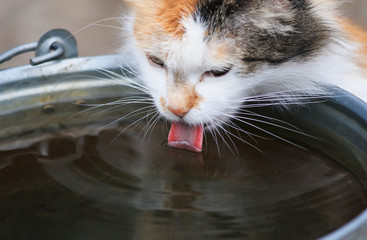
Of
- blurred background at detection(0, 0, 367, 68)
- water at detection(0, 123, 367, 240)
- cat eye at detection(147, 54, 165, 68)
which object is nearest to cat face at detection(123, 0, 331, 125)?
cat eye at detection(147, 54, 165, 68)

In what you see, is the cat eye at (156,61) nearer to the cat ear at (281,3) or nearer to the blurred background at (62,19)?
the cat ear at (281,3)

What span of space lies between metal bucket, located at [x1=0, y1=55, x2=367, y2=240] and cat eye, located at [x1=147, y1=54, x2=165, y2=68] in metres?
0.15

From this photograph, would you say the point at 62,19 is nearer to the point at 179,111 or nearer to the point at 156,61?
the point at 156,61

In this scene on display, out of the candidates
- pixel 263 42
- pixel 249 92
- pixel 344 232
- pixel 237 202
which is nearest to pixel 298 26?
pixel 263 42

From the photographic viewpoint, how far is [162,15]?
1.36 metres

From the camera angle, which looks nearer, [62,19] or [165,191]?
[165,191]

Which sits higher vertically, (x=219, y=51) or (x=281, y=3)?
(x=281, y=3)

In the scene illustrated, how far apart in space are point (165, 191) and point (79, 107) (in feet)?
1.64

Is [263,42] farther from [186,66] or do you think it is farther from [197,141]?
[197,141]

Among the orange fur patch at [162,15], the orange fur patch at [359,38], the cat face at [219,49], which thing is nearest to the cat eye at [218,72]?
the cat face at [219,49]

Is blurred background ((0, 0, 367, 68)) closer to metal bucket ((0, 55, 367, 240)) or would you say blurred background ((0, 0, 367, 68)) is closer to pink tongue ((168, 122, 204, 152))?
metal bucket ((0, 55, 367, 240))

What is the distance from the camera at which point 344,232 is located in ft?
2.60

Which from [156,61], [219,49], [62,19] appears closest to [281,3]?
[219,49]

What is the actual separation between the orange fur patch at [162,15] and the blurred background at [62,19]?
1866 millimetres
